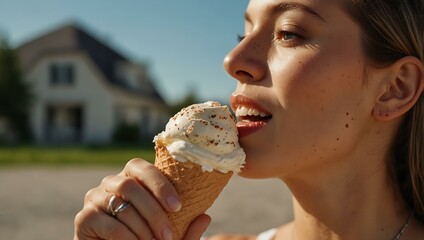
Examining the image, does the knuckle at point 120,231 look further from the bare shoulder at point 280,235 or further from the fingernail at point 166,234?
the bare shoulder at point 280,235

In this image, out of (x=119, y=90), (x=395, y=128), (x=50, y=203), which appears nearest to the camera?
(x=395, y=128)

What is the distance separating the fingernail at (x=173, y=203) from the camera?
6.19 ft

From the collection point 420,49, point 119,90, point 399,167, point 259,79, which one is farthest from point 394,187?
point 119,90

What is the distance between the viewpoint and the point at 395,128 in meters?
2.51

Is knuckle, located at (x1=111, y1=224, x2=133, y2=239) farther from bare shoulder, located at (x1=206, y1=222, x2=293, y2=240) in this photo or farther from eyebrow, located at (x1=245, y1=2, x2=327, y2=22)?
bare shoulder, located at (x1=206, y1=222, x2=293, y2=240)

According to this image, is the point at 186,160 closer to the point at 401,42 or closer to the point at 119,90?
the point at 401,42

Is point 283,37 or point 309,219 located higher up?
point 283,37

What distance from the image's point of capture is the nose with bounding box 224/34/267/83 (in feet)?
7.13

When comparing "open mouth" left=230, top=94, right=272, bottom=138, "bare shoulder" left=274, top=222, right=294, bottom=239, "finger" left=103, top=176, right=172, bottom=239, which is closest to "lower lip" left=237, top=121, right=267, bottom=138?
"open mouth" left=230, top=94, right=272, bottom=138

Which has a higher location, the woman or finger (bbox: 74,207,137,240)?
the woman

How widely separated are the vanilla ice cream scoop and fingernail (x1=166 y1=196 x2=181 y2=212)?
20 centimetres

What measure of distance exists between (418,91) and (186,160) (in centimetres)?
121

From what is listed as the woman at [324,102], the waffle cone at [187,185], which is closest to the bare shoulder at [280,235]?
the woman at [324,102]

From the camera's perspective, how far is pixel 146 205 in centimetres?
186
